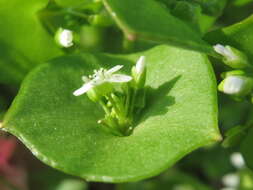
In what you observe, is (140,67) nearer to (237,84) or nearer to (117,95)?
(117,95)

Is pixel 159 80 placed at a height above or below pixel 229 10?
above

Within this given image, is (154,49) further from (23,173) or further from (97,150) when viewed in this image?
(23,173)

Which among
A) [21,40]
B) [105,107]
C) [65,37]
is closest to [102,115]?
[105,107]

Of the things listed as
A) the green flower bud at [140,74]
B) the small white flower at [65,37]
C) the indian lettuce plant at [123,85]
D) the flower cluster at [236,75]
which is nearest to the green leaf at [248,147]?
the indian lettuce plant at [123,85]

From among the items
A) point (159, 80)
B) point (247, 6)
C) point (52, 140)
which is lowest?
point (247, 6)

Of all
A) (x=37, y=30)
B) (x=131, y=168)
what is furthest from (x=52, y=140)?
(x=37, y=30)
